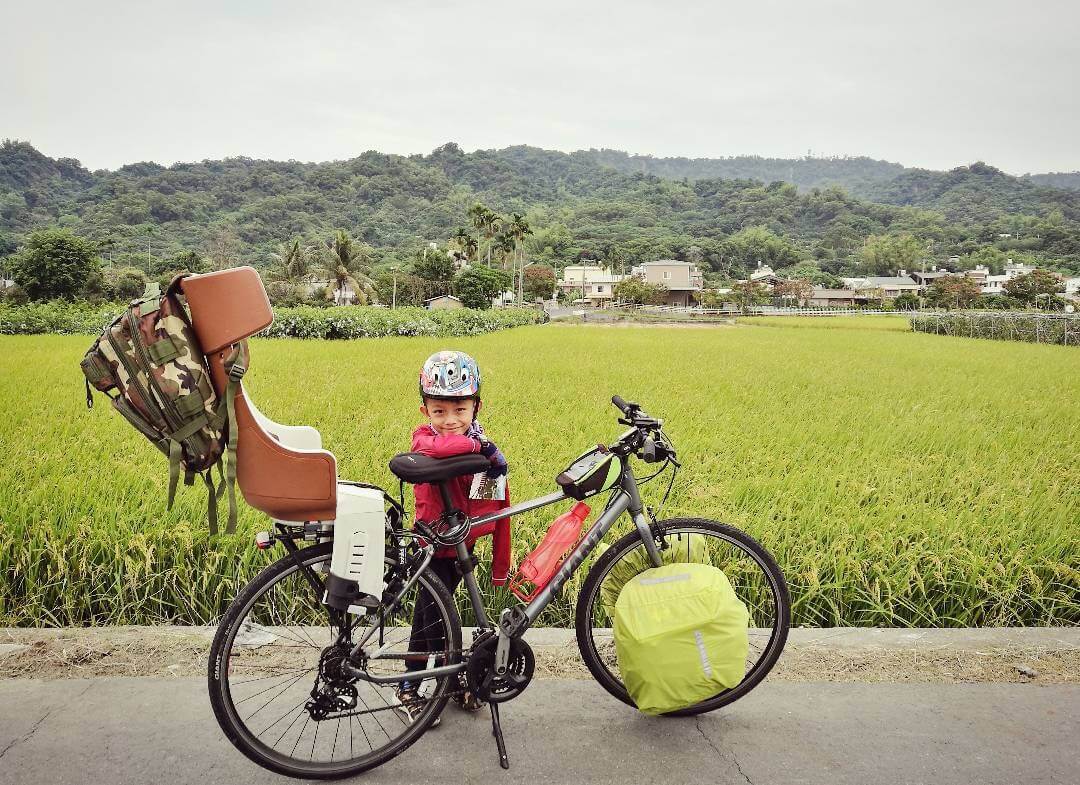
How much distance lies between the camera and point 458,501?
1.82 meters

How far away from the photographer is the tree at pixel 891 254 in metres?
71.3

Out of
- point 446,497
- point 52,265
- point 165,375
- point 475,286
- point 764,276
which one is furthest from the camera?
point 764,276

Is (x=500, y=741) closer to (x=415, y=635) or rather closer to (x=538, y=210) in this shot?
(x=415, y=635)

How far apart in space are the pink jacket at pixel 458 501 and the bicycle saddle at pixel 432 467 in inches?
1.7

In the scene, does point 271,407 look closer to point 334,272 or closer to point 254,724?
point 254,724

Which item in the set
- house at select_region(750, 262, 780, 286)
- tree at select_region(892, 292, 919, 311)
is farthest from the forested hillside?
tree at select_region(892, 292, 919, 311)

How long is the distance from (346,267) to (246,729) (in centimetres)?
4081

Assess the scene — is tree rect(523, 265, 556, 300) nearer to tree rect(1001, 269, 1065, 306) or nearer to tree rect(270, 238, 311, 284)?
tree rect(270, 238, 311, 284)

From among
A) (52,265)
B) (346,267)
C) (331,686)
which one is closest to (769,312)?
(346,267)

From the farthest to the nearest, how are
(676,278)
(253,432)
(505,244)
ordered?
(676,278) < (505,244) < (253,432)

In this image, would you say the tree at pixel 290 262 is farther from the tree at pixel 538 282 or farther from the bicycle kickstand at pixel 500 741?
the bicycle kickstand at pixel 500 741

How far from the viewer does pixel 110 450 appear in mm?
4281

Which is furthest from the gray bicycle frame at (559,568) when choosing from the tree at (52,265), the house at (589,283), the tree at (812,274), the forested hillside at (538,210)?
the tree at (812,274)

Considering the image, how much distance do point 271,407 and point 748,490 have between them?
4.27 m
